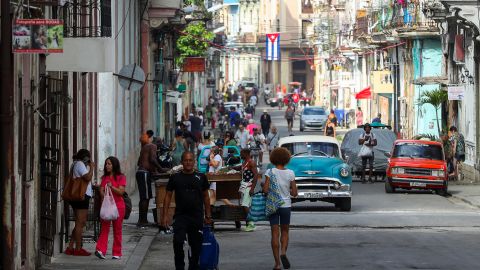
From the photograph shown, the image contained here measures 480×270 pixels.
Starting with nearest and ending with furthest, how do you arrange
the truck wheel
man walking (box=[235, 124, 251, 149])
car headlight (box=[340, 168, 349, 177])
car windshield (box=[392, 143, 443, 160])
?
car headlight (box=[340, 168, 349, 177]), the truck wheel, car windshield (box=[392, 143, 443, 160]), man walking (box=[235, 124, 251, 149])

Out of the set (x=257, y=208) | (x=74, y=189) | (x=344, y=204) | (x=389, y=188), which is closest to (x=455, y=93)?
(x=389, y=188)

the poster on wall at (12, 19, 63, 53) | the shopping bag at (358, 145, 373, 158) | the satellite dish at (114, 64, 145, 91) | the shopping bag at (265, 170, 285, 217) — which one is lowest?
the shopping bag at (358, 145, 373, 158)

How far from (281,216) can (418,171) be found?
19.5 meters

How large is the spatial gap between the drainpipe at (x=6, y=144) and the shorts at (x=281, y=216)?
393 cm

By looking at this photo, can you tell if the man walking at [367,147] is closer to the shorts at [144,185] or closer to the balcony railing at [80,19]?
the balcony railing at [80,19]

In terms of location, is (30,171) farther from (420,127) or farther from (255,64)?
(255,64)

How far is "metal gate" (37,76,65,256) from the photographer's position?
Result: 731 inches

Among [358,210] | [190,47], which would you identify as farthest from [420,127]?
[358,210]

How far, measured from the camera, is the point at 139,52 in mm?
42781

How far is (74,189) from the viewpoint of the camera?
19.5m

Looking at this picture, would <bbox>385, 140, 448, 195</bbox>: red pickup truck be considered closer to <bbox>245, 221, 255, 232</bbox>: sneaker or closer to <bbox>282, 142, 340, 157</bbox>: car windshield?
<bbox>282, 142, 340, 157</bbox>: car windshield

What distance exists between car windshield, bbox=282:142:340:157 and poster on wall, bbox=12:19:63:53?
56.2 ft

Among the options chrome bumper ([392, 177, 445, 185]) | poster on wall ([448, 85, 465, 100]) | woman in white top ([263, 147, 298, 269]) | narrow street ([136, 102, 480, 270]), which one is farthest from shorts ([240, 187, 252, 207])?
poster on wall ([448, 85, 465, 100])

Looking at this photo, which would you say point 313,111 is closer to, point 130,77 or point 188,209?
→ point 130,77
